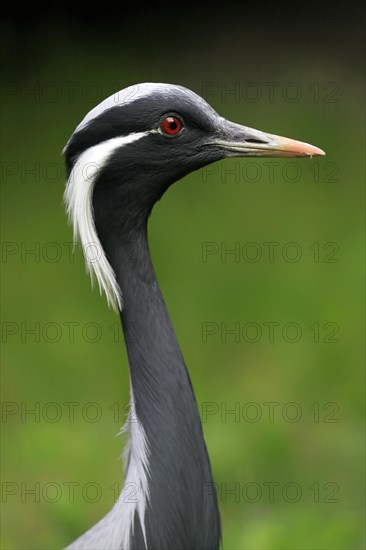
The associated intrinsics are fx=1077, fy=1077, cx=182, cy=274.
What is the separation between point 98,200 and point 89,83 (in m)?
5.59

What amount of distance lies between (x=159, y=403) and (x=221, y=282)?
382 centimetres

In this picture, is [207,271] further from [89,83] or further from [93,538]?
[93,538]

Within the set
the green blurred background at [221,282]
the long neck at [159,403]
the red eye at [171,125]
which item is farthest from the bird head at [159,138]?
the green blurred background at [221,282]

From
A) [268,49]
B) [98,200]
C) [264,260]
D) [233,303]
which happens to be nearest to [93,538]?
[98,200]

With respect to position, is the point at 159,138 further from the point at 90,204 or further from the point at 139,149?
the point at 90,204

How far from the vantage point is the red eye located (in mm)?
3164

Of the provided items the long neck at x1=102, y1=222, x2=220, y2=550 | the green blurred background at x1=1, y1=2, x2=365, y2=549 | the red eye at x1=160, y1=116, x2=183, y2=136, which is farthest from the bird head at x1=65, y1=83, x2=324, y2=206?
the green blurred background at x1=1, y1=2, x2=365, y2=549

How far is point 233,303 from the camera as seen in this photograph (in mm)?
6742

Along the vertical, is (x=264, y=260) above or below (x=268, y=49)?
below

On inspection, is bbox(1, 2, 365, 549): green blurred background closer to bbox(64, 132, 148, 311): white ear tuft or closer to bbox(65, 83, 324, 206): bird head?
bbox(64, 132, 148, 311): white ear tuft

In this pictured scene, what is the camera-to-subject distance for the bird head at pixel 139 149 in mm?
3080

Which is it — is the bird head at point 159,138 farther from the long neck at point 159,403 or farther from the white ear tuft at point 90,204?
the long neck at point 159,403

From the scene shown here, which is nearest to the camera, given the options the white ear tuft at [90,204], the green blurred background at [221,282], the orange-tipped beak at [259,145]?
the white ear tuft at [90,204]

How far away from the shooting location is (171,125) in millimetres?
3186
